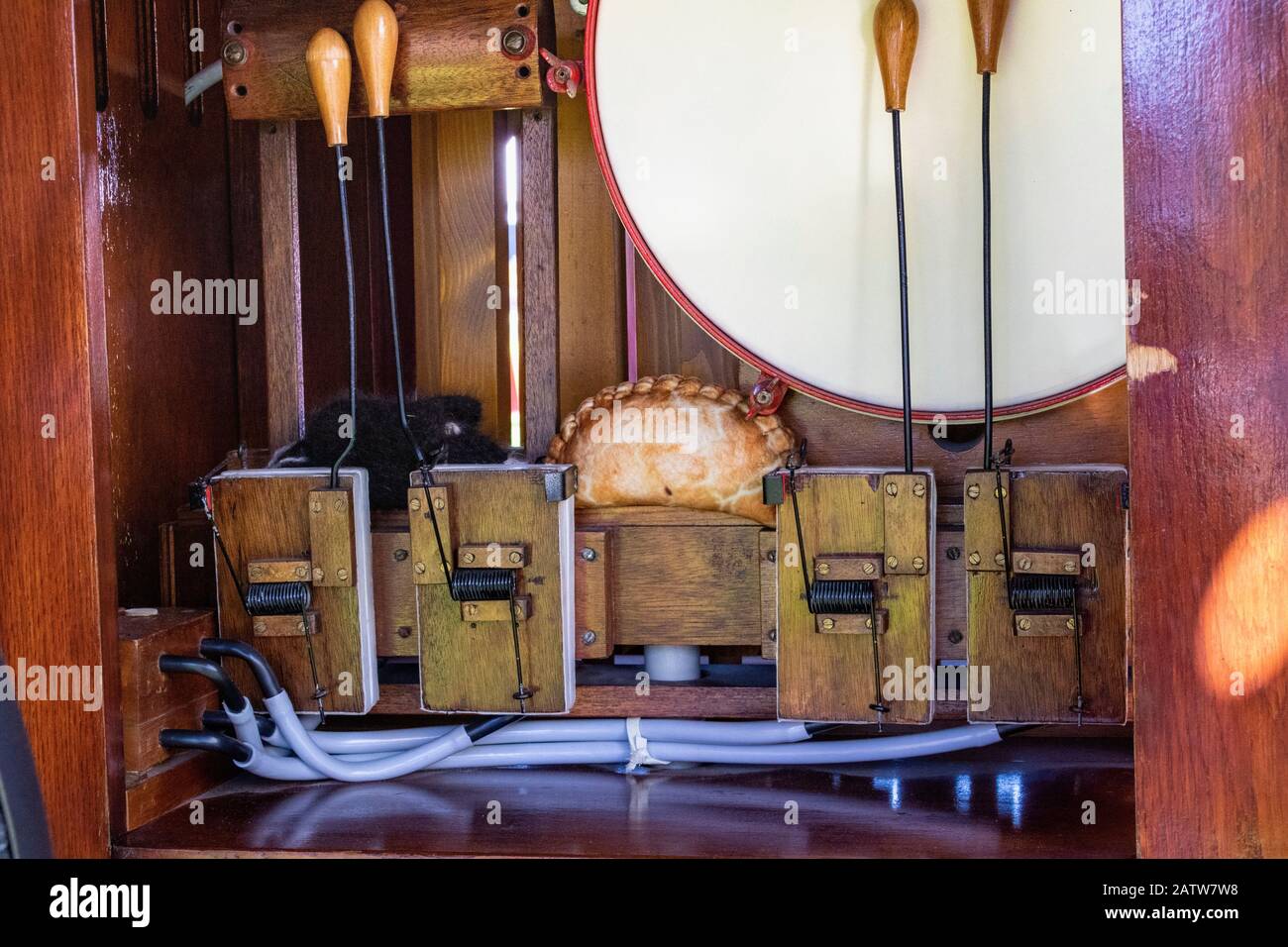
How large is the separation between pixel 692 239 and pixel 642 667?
21.9 inches

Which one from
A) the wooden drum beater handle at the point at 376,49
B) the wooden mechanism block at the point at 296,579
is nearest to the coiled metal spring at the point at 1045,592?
the wooden mechanism block at the point at 296,579

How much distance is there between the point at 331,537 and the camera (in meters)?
1.43

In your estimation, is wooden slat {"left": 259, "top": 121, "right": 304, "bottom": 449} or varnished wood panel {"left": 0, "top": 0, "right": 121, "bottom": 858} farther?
wooden slat {"left": 259, "top": 121, "right": 304, "bottom": 449}

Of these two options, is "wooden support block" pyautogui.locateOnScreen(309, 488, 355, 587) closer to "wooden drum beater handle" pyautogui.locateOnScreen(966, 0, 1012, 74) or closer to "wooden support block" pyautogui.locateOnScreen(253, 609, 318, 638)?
"wooden support block" pyautogui.locateOnScreen(253, 609, 318, 638)

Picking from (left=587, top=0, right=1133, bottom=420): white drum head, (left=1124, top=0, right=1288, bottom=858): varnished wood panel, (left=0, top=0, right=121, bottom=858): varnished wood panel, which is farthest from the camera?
(left=587, top=0, right=1133, bottom=420): white drum head

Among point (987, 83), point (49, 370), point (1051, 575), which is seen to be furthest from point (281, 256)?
point (1051, 575)

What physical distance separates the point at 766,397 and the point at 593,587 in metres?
0.30

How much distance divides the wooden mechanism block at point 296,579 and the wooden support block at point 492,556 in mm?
124

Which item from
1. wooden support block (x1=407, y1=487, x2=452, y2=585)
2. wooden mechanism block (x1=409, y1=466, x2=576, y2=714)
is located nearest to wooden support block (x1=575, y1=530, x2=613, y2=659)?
wooden mechanism block (x1=409, y1=466, x2=576, y2=714)

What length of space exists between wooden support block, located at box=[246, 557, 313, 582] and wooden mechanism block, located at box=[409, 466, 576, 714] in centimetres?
13

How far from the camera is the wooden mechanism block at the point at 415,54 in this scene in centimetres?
148

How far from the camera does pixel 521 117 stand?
1619 millimetres

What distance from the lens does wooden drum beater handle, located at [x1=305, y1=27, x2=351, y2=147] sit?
4.72 ft
